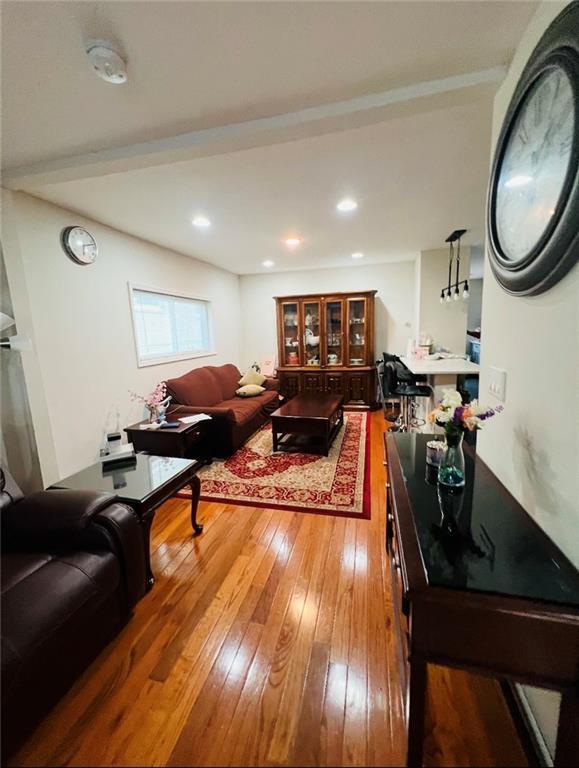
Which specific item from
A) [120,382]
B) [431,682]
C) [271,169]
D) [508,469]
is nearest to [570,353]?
[508,469]

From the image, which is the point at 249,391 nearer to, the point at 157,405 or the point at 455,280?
the point at 157,405

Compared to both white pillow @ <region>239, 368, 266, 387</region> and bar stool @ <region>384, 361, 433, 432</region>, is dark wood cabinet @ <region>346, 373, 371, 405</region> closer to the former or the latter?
bar stool @ <region>384, 361, 433, 432</region>

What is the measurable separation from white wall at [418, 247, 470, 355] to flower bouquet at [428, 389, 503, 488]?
342 cm

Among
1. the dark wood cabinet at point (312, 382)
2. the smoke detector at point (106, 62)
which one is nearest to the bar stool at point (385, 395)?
the dark wood cabinet at point (312, 382)

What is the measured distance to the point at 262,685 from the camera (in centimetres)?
116

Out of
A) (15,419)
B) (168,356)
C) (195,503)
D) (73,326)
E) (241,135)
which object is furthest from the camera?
(168,356)

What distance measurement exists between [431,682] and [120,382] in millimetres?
3208

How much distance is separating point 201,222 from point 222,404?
2150 mm

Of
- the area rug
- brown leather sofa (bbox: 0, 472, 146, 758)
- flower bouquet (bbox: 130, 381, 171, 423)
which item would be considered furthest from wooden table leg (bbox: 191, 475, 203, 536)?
flower bouquet (bbox: 130, 381, 171, 423)

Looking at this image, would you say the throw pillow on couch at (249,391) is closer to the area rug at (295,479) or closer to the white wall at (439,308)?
the area rug at (295,479)

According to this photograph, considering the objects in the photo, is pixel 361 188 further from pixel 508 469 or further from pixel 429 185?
pixel 508 469

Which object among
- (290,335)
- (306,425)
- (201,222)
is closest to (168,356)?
(201,222)

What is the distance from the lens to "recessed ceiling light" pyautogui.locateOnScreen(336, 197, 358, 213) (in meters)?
2.54

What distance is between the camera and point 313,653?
128cm
